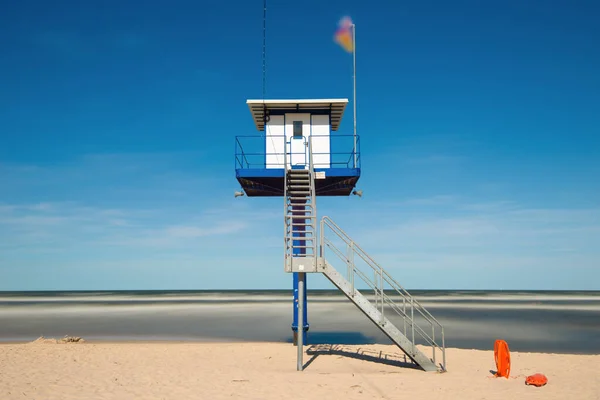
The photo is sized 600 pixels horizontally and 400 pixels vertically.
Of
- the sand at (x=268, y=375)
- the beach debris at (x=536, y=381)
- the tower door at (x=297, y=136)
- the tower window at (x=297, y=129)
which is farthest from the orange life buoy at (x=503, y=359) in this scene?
the tower window at (x=297, y=129)

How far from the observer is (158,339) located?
26172 millimetres

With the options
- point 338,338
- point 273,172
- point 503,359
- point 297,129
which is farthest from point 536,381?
point 338,338

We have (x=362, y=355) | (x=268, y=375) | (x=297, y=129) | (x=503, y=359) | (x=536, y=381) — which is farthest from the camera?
(x=297, y=129)

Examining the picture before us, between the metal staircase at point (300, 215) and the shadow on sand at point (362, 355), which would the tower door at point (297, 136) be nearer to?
the metal staircase at point (300, 215)

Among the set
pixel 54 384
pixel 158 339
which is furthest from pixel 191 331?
pixel 54 384

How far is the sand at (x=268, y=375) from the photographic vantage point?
453 inches

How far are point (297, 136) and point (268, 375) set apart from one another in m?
9.90

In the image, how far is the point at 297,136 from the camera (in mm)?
19656

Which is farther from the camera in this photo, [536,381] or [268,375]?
[268,375]

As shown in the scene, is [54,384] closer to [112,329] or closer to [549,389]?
[549,389]

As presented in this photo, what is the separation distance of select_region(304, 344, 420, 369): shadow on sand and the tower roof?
981 centimetres

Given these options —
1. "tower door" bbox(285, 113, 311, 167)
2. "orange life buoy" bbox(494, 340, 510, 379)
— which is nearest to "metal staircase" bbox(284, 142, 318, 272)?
"tower door" bbox(285, 113, 311, 167)

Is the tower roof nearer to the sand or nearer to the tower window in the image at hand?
the tower window

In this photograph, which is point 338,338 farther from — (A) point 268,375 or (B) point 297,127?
(A) point 268,375
